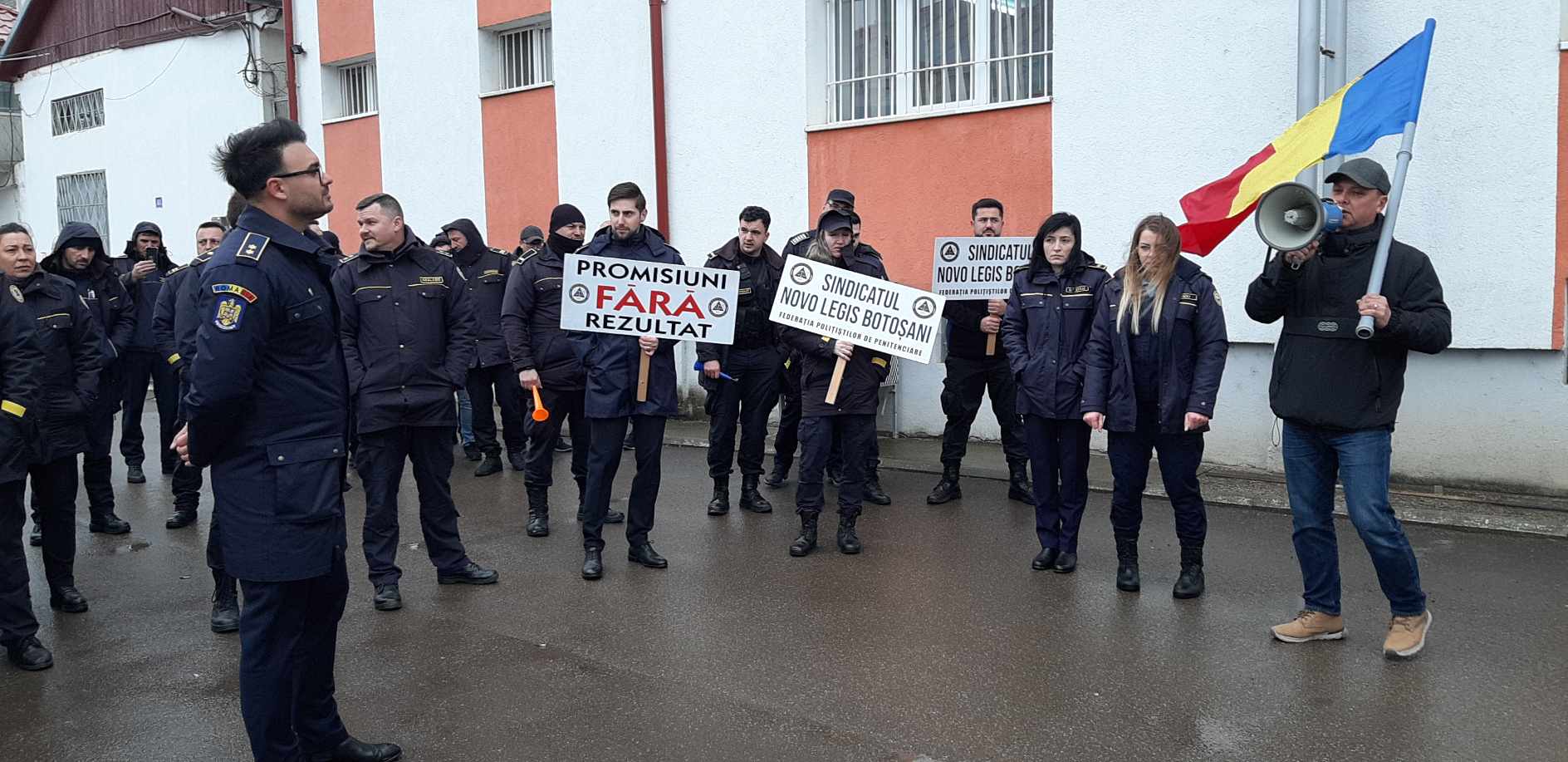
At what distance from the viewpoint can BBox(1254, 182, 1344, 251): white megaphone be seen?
16.1 ft

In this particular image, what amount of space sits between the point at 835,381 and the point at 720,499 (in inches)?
69.1

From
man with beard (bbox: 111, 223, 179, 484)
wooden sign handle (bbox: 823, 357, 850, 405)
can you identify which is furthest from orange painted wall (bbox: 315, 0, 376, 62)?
wooden sign handle (bbox: 823, 357, 850, 405)

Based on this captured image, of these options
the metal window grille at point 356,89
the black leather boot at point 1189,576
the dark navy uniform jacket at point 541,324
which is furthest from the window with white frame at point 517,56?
the black leather boot at point 1189,576

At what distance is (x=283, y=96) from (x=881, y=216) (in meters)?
11.9

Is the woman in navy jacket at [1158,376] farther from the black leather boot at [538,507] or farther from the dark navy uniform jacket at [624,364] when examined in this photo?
the black leather boot at [538,507]

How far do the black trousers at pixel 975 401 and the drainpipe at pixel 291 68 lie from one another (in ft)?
40.4

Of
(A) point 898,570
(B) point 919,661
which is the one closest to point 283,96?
(A) point 898,570

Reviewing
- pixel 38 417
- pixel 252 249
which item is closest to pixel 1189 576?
pixel 252 249

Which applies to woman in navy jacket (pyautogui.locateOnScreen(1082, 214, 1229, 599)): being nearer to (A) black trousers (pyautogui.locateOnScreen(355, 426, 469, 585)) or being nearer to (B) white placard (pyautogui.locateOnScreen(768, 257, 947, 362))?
(B) white placard (pyautogui.locateOnScreen(768, 257, 947, 362))

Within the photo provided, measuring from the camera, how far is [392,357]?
635cm

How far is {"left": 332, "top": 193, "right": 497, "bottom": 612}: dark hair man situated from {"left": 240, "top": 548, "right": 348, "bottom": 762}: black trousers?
216 centimetres

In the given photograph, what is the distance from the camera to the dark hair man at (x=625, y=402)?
670cm

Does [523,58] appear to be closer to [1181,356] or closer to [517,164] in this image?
[517,164]

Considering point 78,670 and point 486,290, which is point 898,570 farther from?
point 486,290
